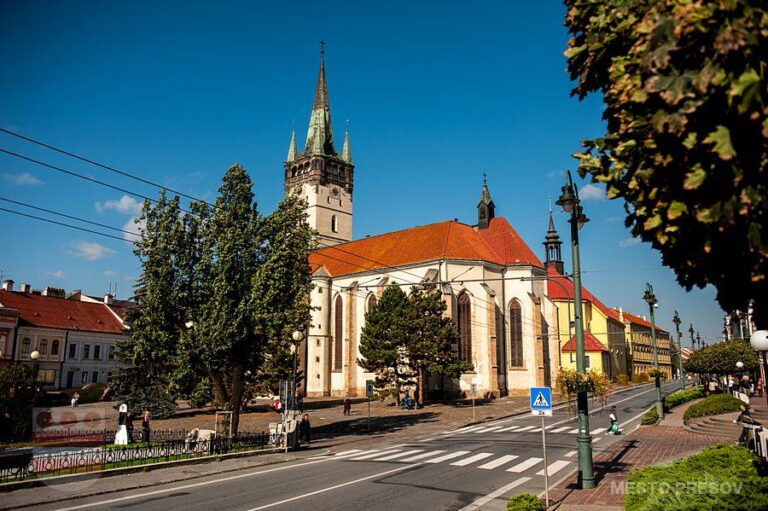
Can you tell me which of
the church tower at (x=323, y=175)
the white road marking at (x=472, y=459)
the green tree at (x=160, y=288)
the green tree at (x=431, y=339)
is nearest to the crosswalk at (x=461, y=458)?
the white road marking at (x=472, y=459)

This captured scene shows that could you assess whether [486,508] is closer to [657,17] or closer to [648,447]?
[657,17]

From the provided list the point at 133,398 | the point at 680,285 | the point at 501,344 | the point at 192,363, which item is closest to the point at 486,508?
the point at 680,285

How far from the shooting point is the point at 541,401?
1184cm

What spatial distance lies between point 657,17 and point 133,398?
121 feet

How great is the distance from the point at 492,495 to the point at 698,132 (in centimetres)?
995

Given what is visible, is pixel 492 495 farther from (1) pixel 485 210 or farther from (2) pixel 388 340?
(1) pixel 485 210

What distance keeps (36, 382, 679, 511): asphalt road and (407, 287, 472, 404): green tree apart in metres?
16.6

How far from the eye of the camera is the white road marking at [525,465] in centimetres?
1534

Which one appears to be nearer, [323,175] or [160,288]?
[160,288]

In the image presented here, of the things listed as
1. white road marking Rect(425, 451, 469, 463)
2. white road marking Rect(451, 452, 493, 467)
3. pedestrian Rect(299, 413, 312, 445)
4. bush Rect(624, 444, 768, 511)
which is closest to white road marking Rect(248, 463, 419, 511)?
white road marking Rect(425, 451, 469, 463)

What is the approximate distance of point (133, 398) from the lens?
34156 mm

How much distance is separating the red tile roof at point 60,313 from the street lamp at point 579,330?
168ft

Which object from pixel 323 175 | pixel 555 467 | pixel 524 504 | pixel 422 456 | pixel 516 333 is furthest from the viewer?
pixel 323 175

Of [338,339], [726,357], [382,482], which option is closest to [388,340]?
[338,339]
